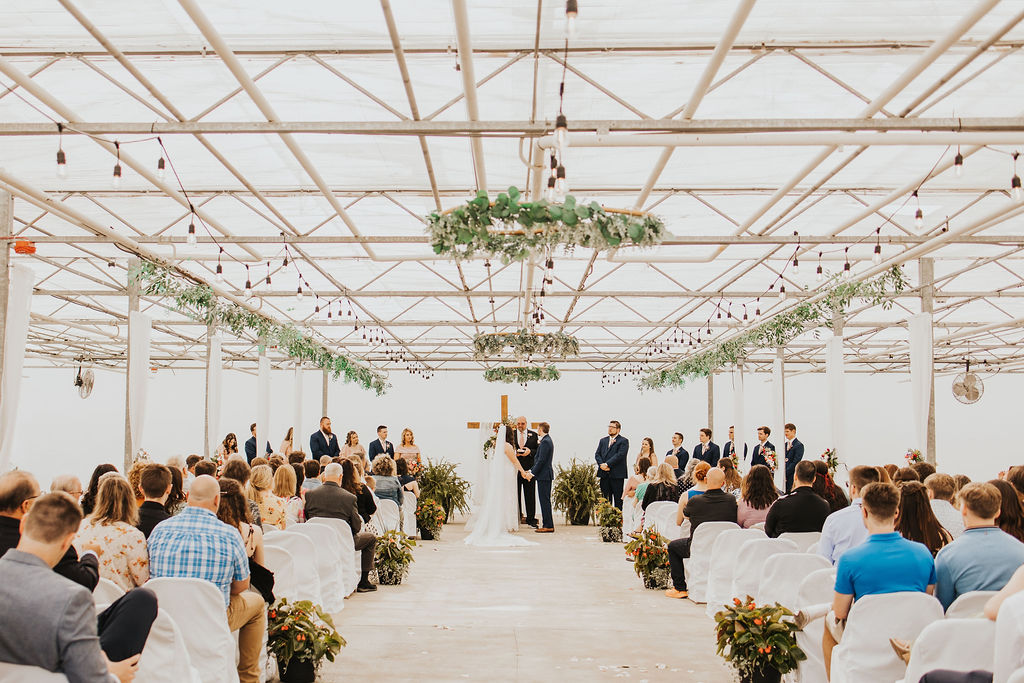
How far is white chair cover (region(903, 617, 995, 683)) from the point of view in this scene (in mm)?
3104

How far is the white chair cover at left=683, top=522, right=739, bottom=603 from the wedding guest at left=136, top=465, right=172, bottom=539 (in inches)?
173

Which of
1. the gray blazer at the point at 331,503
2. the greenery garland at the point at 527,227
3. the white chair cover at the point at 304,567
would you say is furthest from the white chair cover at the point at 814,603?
the gray blazer at the point at 331,503

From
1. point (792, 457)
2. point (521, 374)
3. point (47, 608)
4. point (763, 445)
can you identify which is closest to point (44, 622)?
point (47, 608)

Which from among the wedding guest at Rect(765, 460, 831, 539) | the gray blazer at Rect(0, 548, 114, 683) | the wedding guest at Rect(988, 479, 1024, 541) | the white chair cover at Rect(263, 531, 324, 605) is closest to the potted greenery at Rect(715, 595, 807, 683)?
the wedding guest at Rect(988, 479, 1024, 541)

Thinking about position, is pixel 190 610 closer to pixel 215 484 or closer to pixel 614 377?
pixel 215 484

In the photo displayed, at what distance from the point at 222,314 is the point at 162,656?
390 inches

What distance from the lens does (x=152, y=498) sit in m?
4.65

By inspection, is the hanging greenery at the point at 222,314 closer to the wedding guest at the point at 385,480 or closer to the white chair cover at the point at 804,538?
the wedding guest at the point at 385,480

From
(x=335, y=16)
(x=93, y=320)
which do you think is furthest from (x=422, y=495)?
(x=335, y=16)

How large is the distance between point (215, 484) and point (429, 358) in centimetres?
1791

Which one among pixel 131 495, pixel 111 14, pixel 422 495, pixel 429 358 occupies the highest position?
pixel 111 14

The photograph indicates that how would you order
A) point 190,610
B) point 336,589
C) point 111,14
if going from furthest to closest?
point 336,589
point 111,14
point 190,610

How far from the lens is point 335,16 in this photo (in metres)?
5.59

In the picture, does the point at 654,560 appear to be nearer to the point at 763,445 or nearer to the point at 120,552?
the point at 120,552
